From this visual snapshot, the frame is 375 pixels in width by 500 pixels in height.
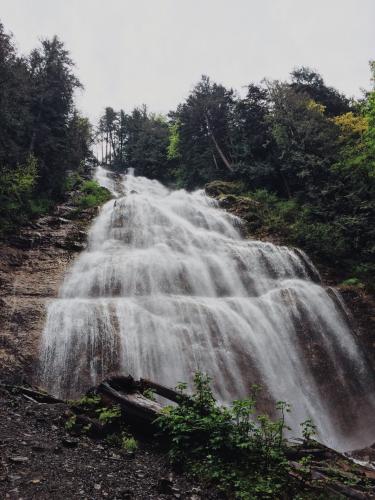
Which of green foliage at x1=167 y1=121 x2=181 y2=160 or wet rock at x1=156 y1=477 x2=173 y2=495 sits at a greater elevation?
green foliage at x1=167 y1=121 x2=181 y2=160

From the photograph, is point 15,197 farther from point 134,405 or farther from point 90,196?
point 134,405

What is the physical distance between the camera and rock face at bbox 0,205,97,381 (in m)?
10.0

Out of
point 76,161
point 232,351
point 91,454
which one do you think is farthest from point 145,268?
point 76,161

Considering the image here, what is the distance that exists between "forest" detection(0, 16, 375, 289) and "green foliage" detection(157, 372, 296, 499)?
43.6 feet

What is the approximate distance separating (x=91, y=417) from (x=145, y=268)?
8.69 m

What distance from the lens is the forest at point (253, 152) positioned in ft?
60.8

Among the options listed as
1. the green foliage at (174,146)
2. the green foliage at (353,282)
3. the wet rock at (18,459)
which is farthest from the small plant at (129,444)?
the green foliage at (174,146)

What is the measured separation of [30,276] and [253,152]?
78.5ft

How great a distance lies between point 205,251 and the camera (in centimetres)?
1805

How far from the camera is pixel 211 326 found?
12.1 meters

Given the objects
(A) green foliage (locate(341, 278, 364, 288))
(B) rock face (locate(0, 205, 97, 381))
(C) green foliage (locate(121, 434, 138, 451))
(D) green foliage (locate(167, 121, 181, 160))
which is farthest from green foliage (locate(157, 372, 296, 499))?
(D) green foliage (locate(167, 121, 181, 160))

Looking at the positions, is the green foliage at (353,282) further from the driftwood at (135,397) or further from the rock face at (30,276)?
the driftwood at (135,397)

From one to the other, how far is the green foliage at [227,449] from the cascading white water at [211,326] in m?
4.44

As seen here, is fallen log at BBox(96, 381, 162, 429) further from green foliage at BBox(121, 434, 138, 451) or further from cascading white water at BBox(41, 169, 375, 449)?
cascading white water at BBox(41, 169, 375, 449)
